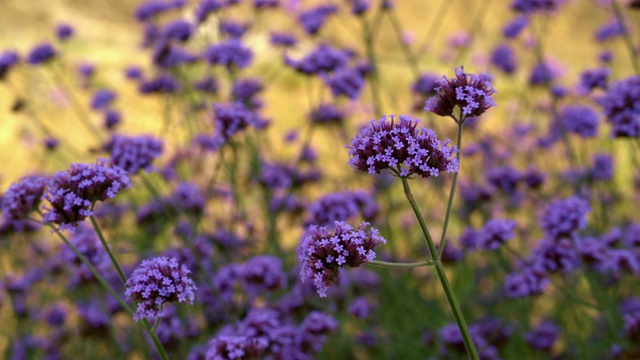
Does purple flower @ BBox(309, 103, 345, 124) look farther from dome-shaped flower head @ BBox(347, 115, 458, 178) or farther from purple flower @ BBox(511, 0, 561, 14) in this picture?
dome-shaped flower head @ BBox(347, 115, 458, 178)

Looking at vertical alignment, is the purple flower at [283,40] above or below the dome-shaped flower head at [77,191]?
above

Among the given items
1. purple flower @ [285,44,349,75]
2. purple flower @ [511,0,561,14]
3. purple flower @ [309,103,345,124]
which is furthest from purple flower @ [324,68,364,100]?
purple flower @ [511,0,561,14]

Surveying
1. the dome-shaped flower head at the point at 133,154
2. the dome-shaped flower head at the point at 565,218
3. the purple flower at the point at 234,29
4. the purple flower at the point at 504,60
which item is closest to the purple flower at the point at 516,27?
the purple flower at the point at 504,60

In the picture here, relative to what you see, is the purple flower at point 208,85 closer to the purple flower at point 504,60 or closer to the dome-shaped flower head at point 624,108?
the purple flower at point 504,60

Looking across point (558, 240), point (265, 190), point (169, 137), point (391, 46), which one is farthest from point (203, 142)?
point (391, 46)

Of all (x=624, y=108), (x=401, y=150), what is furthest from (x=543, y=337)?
(x=401, y=150)

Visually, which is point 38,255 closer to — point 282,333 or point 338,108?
point 338,108

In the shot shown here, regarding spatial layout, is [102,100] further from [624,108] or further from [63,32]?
[624,108]
